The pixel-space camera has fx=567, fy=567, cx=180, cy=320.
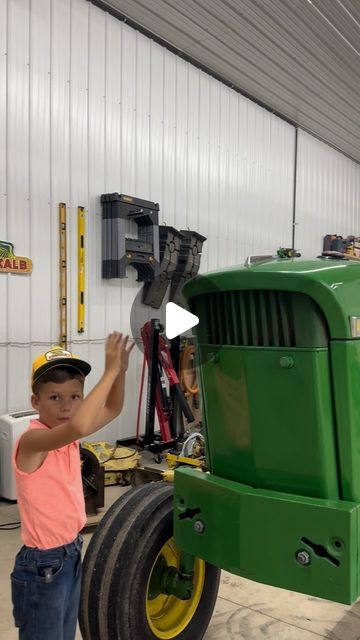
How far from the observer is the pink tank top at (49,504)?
1601 mm

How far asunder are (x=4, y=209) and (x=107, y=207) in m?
1.10

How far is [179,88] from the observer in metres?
6.23

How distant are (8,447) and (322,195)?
703cm

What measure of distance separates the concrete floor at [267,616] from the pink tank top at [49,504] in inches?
41.6

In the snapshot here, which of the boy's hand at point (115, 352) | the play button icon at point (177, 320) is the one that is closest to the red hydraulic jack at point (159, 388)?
the play button icon at point (177, 320)

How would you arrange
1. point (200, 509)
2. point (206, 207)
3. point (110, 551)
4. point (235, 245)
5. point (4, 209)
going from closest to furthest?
1. point (200, 509)
2. point (110, 551)
3. point (4, 209)
4. point (206, 207)
5. point (235, 245)

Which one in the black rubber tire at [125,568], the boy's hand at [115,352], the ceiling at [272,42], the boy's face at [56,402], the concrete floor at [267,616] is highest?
the ceiling at [272,42]

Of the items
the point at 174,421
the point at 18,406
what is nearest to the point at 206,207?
the point at 174,421

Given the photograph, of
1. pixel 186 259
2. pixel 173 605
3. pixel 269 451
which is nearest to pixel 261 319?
pixel 269 451

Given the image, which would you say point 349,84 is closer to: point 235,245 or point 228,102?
point 228,102

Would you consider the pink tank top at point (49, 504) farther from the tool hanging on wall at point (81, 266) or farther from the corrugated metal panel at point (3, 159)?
the tool hanging on wall at point (81, 266)

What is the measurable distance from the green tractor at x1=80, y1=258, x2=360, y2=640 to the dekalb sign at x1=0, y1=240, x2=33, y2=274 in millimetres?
2851

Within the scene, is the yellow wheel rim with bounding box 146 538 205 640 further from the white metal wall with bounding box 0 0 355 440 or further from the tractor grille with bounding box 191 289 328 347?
the white metal wall with bounding box 0 0 355 440

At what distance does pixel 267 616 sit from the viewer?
8.47 feet
